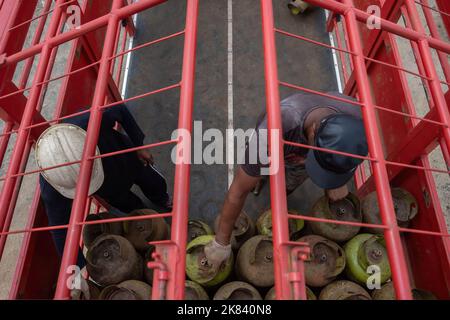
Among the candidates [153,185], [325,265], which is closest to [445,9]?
[325,265]

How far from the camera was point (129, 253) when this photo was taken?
2.43 metres

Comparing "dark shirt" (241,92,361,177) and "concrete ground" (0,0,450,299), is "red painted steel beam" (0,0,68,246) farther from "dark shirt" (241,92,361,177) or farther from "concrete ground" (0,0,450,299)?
"concrete ground" (0,0,450,299)

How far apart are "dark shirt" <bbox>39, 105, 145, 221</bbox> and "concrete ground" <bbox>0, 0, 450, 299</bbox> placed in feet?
3.16

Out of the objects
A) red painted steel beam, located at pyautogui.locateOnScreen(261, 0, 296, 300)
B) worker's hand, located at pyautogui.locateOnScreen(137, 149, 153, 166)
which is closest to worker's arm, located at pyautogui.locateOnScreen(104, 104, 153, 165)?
worker's hand, located at pyautogui.locateOnScreen(137, 149, 153, 166)

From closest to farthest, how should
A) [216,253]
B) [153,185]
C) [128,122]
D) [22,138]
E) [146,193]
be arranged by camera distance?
1. [22,138]
2. [216,253]
3. [128,122]
4. [153,185]
5. [146,193]

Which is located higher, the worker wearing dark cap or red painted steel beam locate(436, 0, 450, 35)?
red painted steel beam locate(436, 0, 450, 35)

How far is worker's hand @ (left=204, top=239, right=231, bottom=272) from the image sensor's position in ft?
7.84

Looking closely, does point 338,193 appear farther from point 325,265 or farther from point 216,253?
point 216,253

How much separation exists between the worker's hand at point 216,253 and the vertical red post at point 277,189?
40.6 inches

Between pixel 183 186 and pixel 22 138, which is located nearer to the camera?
pixel 183 186

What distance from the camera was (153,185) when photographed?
3.40 metres

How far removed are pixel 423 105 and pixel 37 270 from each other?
424cm

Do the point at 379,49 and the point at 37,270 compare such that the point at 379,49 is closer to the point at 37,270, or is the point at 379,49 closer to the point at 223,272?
the point at 223,272

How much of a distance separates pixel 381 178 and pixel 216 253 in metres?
1.24
